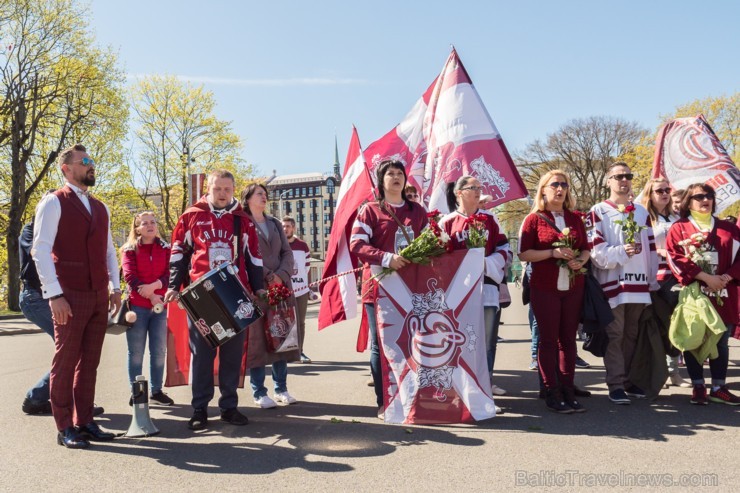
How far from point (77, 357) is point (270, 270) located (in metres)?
1.94

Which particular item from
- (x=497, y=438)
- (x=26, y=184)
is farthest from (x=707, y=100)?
(x=497, y=438)

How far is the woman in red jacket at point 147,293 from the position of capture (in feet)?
21.5

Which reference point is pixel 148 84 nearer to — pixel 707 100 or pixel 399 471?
pixel 707 100

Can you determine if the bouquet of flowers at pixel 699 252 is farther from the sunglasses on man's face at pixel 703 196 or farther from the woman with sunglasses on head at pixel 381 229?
the woman with sunglasses on head at pixel 381 229

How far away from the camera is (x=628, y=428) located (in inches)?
197

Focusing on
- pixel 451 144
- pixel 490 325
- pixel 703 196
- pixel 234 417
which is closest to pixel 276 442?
pixel 234 417

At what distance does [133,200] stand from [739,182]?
28.9 meters

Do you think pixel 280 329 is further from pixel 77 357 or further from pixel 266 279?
pixel 77 357

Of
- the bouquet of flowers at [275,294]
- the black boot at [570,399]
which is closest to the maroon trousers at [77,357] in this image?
the bouquet of flowers at [275,294]

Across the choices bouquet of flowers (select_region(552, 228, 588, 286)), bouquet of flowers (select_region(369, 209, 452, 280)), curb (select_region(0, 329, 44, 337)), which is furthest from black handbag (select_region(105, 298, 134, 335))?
curb (select_region(0, 329, 44, 337))

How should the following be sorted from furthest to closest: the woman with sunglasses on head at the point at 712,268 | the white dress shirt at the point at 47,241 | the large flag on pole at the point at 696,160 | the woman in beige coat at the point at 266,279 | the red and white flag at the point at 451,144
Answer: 1. the large flag on pole at the point at 696,160
2. the red and white flag at the point at 451,144
3. the woman in beige coat at the point at 266,279
4. the woman with sunglasses on head at the point at 712,268
5. the white dress shirt at the point at 47,241

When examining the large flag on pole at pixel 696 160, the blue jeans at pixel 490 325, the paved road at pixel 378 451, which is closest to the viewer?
the paved road at pixel 378 451

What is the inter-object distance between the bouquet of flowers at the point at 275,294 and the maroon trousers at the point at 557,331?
2236 mm

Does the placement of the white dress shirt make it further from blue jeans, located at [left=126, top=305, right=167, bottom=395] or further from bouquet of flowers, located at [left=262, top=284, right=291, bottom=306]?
blue jeans, located at [left=126, top=305, right=167, bottom=395]
